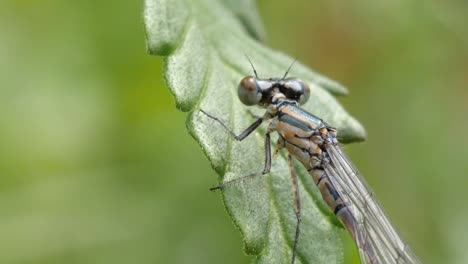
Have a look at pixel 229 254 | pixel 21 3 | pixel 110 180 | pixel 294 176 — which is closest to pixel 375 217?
pixel 294 176

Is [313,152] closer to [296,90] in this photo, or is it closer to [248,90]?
[296,90]

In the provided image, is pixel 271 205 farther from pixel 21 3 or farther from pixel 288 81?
pixel 21 3

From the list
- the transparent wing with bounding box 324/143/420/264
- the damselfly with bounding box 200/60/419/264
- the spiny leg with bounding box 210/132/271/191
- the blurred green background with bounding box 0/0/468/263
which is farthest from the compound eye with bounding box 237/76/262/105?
the blurred green background with bounding box 0/0/468/263

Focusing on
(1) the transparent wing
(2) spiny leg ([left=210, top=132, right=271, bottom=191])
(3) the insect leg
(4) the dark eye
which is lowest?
(1) the transparent wing

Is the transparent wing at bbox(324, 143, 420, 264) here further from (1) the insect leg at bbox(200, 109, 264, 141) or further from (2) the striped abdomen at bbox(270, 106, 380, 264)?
(1) the insect leg at bbox(200, 109, 264, 141)

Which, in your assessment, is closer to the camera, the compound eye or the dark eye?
the compound eye

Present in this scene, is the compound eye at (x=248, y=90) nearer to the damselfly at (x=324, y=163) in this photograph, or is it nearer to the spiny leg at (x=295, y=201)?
the damselfly at (x=324, y=163)

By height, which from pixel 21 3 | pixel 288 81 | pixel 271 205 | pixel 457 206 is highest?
pixel 21 3

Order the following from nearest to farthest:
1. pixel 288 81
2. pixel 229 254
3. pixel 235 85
→ 1. pixel 235 85
2. pixel 288 81
3. pixel 229 254
